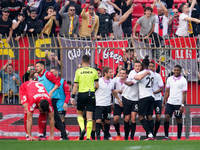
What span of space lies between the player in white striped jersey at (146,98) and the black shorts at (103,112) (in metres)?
0.93

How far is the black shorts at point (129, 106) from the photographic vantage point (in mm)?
13555

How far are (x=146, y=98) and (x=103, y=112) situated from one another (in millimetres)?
1286

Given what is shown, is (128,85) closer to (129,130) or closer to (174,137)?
(129,130)

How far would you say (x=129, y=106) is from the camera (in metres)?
13.7

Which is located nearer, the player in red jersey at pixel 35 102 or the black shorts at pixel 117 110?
the player in red jersey at pixel 35 102

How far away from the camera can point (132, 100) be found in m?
13.6

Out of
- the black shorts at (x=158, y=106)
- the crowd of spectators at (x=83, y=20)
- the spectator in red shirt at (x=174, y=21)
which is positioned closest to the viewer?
the black shorts at (x=158, y=106)

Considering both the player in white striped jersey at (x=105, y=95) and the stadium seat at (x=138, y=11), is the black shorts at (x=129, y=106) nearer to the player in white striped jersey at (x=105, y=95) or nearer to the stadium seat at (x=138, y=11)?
the player in white striped jersey at (x=105, y=95)

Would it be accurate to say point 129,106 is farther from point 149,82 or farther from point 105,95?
point 149,82

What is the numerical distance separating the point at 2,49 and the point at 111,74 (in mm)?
3140

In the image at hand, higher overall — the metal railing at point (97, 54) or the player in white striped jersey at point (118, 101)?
the metal railing at point (97, 54)

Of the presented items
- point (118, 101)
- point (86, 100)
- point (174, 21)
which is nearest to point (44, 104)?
point (86, 100)

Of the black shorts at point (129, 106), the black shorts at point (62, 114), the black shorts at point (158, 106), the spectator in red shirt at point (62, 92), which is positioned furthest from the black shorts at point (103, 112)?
the black shorts at point (158, 106)

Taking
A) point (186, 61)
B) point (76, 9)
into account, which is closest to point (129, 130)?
point (186, 61)
